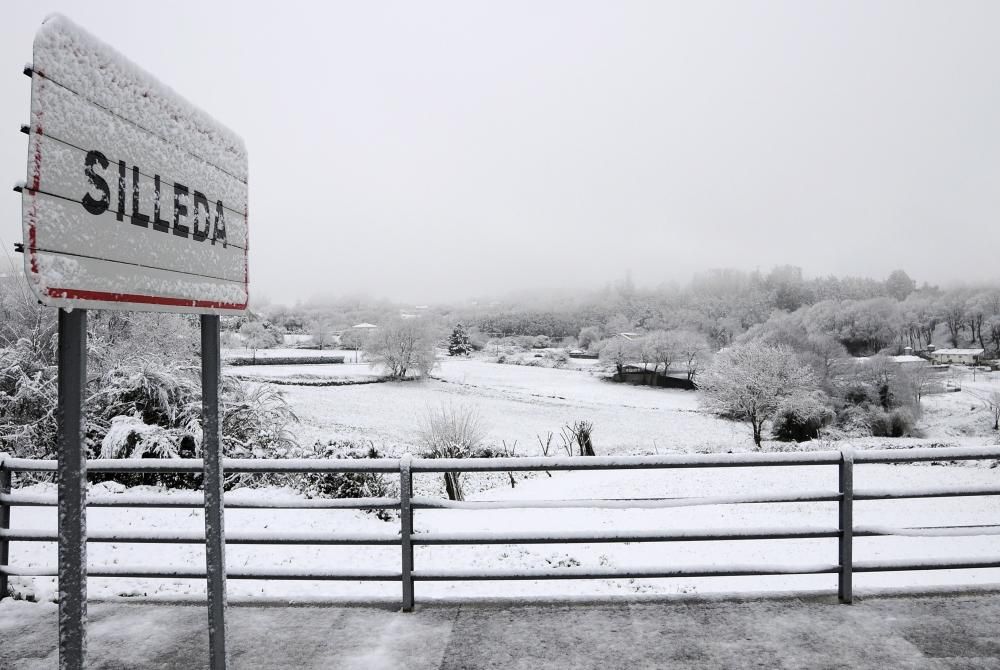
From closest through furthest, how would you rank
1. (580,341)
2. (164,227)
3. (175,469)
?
(164,227) < (175,469) < (580,341)

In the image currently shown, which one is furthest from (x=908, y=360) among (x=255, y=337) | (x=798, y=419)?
(x=255, y=337)

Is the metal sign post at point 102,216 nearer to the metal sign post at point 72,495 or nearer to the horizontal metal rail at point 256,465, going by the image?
the metal sign post at point 72,495

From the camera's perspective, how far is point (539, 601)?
4.14 metres

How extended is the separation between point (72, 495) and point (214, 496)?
2.69 ft

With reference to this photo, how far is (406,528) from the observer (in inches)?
158

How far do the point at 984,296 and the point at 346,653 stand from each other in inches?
3934

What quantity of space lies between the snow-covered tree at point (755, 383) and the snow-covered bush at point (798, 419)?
2.32ft

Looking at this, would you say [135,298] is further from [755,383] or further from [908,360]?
[908,360]

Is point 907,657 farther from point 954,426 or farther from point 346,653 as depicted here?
point 954,426

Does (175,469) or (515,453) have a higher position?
(175,469)

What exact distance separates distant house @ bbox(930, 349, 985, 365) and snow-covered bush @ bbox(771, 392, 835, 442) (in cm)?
3725

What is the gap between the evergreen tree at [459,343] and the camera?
97750 mm

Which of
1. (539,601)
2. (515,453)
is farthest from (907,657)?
(515,453)

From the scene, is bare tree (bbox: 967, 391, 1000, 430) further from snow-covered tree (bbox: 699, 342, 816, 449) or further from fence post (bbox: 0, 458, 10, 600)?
fence post (bbox: 0, 458, 10, 600)
